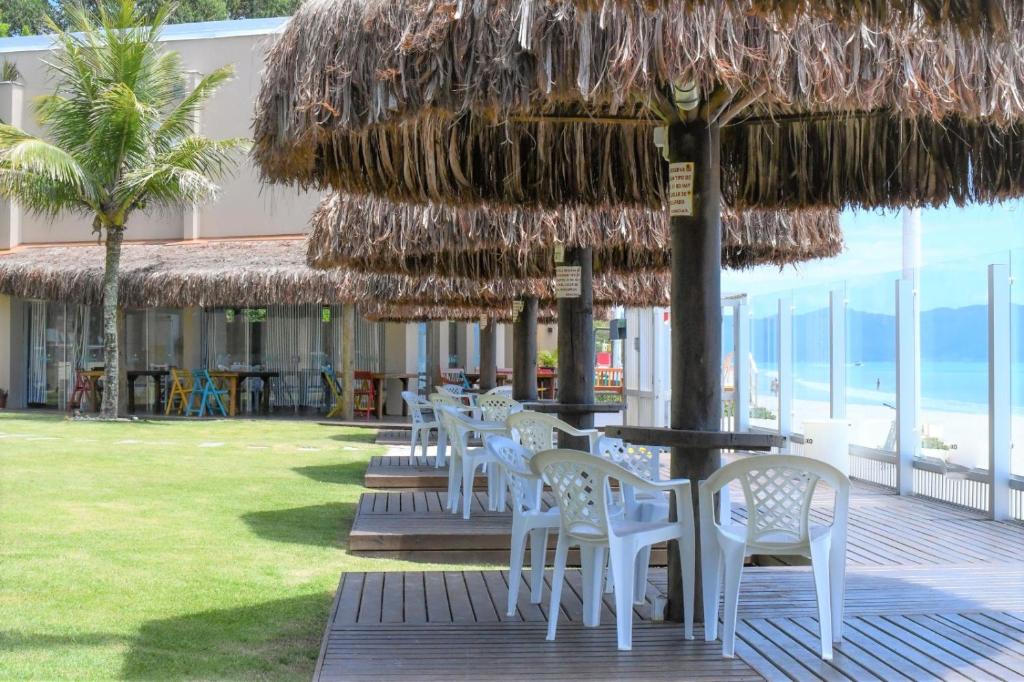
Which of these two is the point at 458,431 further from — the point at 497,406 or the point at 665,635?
the point at 665,635

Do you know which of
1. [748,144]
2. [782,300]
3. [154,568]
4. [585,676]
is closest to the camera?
[585,676]

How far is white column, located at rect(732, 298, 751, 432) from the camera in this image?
1442cm

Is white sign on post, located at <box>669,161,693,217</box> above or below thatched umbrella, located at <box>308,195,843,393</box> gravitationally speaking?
below

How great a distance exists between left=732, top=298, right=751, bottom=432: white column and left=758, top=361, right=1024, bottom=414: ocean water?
1412mm

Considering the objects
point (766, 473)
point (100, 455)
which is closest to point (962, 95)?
point (766, 473)

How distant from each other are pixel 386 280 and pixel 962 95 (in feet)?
33.4

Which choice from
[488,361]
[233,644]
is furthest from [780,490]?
[488,361]

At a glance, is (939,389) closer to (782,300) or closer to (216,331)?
(782,300)

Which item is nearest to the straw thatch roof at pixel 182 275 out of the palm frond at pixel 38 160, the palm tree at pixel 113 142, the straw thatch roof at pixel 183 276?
the straw thatch roof at pixel 183 276

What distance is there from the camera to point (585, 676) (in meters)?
4.05

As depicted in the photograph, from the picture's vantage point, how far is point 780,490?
179 inches

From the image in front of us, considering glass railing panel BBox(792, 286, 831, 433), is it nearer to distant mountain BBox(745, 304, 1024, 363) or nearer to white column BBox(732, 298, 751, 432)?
distant mountain BBox(745, 304, 1024, 363)

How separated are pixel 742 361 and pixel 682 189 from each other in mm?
9796

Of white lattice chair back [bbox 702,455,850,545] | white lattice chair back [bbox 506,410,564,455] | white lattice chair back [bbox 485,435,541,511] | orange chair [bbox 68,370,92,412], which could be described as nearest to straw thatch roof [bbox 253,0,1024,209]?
white lattice chair back [bbox 702,455,850,545]
